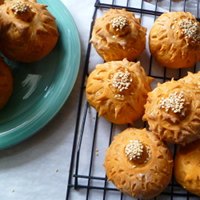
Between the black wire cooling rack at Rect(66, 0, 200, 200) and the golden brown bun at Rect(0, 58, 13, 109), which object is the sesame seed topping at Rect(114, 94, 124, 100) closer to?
the black wire cooling rack at Rect(66, 0, 200, 200)

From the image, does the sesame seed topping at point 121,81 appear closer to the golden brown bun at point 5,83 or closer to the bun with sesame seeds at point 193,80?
the bun with sesame seeds at point 193,80

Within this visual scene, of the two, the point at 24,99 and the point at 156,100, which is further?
the point at 24,99


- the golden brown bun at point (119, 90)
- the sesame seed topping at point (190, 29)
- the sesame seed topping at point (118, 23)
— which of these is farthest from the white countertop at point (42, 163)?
the sesame seed topping at point (190, 29)

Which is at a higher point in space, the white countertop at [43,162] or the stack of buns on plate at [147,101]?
the stack of buns on plate at [147,101]

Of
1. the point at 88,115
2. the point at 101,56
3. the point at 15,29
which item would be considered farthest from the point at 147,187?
the point at 15,29

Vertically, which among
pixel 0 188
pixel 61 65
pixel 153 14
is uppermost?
pixel 153 14

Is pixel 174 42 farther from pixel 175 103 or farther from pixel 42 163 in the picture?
pixel 42 163

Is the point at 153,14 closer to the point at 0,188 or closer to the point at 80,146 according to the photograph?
the point at 80,146
